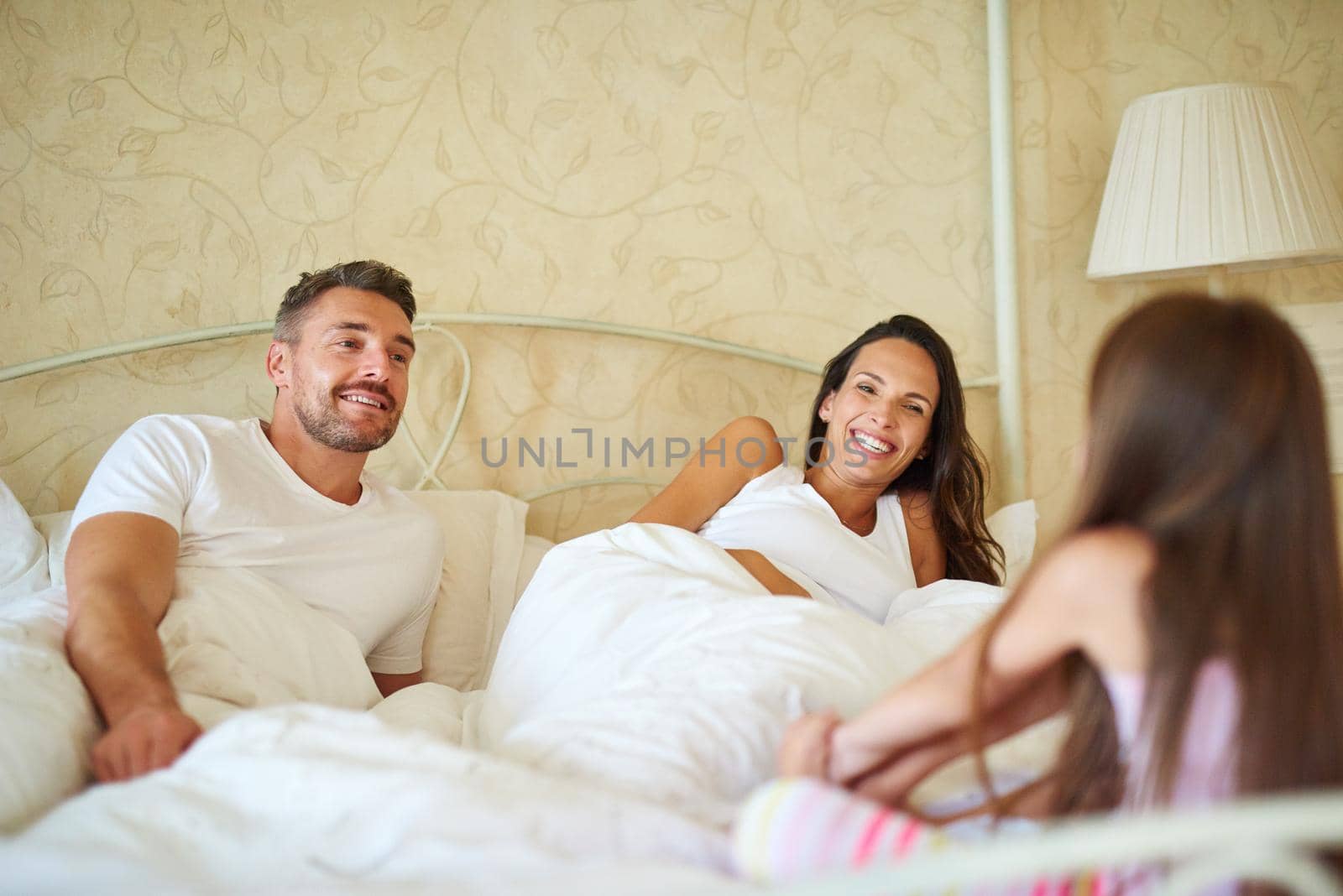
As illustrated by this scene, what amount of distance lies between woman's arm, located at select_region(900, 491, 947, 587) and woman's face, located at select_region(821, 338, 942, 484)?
8 cm

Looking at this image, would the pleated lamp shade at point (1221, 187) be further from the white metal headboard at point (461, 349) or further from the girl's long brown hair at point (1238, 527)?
the girl's long brown hair at point (1238, 527)

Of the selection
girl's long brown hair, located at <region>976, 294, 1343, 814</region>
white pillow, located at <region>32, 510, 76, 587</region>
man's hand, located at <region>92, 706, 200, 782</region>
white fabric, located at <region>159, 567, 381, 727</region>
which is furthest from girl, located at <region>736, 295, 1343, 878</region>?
white pillow, located at <region>32, 510, 76, 587</region>

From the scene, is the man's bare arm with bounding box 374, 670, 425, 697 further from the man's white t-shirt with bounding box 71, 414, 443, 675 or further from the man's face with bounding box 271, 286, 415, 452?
the man's face with bounding box 271, 286, 415, 452

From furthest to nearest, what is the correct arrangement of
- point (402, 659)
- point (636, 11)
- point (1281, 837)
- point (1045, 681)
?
point (636, 11), point (402, 659), point (1045, 681), point (1281, 837)

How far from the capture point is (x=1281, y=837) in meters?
0.52

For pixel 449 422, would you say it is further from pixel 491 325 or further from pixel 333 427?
pixel 333 427

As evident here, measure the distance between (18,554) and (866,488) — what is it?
136 centimetres

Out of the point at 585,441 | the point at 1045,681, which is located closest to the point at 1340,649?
the point at 1045,681

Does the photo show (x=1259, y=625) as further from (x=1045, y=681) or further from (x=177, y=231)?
(x=177, y=231)

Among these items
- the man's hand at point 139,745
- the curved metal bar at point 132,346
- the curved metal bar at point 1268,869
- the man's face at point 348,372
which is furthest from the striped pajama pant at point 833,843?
the curved metal bar at point 132,346

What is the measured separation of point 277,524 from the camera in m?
1.55

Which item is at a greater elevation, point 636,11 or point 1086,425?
point 636,11

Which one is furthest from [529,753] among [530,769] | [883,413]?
[883,413]

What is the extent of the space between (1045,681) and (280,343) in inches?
51.4
